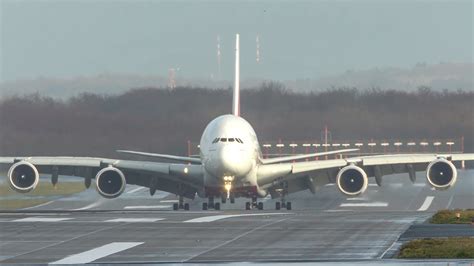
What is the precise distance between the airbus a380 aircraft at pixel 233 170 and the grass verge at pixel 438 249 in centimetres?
2328

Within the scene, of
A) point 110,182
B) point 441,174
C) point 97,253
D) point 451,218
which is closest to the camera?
point 97,253

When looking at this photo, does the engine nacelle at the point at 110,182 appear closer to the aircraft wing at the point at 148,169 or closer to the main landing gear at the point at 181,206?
the aircraft wing at the point at 148,169

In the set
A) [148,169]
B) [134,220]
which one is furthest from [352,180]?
[134,220]

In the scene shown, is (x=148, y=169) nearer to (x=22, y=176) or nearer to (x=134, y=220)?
(x=22, y=176)

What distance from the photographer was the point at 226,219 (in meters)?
43.0

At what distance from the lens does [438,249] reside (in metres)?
29.6

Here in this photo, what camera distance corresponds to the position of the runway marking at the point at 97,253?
2867 cm

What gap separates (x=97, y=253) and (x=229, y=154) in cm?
2449

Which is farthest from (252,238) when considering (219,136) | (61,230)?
(219,136)

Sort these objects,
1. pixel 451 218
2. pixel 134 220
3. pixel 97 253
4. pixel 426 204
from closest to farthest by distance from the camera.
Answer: pixel 97 253
pixel 451 218
pixel 134 220
pixel 426 204

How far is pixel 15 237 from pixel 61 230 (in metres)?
2.43

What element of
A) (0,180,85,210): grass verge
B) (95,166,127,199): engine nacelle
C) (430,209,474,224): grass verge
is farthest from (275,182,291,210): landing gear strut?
(430,209,474,224): grass verge

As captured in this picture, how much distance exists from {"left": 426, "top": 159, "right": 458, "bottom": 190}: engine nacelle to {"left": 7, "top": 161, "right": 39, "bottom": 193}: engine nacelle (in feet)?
55.9

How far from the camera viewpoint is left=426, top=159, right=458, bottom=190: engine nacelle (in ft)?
188
